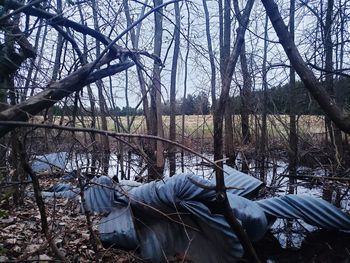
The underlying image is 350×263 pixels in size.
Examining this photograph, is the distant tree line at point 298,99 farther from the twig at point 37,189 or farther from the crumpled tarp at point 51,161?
the twig at point 37,189

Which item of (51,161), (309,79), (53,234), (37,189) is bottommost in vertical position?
(53,234)

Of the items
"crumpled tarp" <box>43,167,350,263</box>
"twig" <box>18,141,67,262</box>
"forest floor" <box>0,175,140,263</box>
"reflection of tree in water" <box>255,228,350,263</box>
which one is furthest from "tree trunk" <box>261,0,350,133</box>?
"twig" <box>18,141,67,262</box>

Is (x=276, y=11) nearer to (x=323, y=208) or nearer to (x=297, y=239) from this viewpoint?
(x=323, y=208)

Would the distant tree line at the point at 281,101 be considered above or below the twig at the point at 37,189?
above

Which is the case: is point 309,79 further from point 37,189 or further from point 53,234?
point 53,234

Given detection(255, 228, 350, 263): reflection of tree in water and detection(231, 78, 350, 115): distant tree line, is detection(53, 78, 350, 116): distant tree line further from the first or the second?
detection(255, 228, 350, 263): reflection of tree in water

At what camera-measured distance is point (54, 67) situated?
4148 mm

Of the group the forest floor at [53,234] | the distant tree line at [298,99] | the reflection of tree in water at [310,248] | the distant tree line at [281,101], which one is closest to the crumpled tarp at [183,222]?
the forest floor at [53,234]

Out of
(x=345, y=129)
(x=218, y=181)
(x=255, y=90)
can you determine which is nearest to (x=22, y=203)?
(x=218, y=181)

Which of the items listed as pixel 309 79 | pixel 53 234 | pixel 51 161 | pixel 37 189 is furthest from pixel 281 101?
pixel 37 189

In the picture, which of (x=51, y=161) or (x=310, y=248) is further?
(x=51, y=161)

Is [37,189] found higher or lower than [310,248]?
higher

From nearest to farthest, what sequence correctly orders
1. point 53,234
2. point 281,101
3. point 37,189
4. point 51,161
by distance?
point 37,189 → point 53,234 → point 51,161 → point 281,101

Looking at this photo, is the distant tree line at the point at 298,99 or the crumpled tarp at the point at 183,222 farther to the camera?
the distant tree line at the point at 298,99
